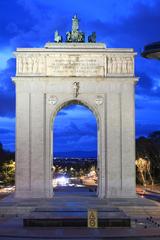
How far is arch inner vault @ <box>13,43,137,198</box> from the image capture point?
38875 millimetres

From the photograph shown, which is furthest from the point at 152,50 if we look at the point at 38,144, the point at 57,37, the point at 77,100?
the point at 57,37

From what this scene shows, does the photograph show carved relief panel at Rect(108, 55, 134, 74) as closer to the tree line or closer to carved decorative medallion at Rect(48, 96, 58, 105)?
carved decorative medallion at Rect(48, 96, 58, 105)

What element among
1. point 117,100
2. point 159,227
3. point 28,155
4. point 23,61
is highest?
point 23,61

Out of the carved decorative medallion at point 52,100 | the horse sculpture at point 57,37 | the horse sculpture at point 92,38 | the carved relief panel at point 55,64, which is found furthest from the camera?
the horse sculpture at point 92,38

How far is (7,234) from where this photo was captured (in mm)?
20453

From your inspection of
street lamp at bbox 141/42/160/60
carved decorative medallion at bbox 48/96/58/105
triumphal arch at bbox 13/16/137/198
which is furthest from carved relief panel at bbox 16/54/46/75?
street lamp at bbox 141/42/160/60

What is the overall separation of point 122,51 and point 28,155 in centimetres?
925

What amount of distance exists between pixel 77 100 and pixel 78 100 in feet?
0.24

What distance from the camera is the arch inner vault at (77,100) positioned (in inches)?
1531

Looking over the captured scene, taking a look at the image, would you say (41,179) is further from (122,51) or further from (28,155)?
(122,51)

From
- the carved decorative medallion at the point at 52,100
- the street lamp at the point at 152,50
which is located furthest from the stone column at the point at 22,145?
the street lamp at the point at 152,50

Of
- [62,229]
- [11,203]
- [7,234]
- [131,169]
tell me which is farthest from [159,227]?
[131,169]

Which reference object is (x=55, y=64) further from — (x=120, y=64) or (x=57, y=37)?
(x=120, y=64)

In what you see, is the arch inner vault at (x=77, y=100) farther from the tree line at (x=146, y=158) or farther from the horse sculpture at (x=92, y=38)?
the tree line at (x=146, y=158)
